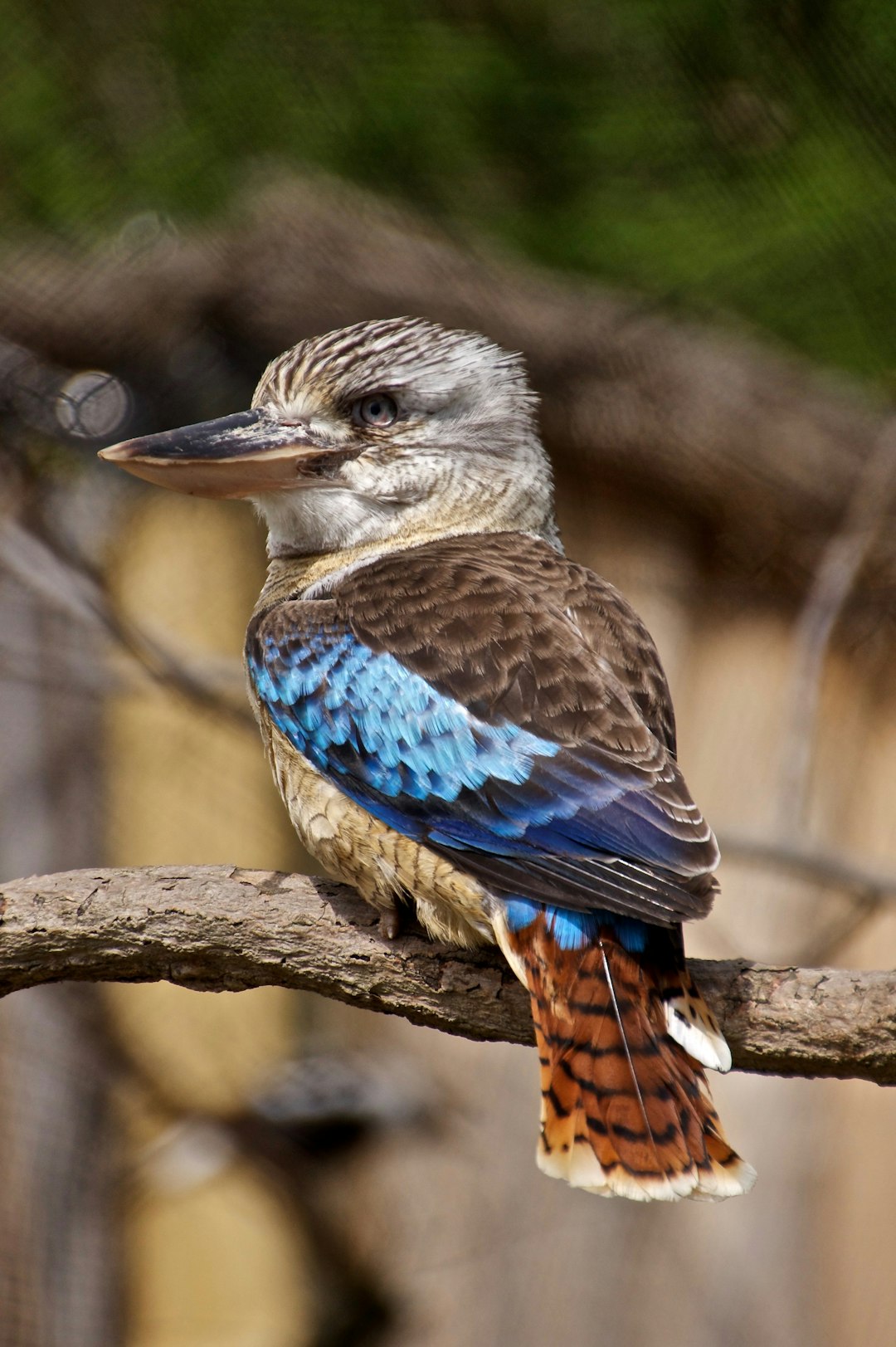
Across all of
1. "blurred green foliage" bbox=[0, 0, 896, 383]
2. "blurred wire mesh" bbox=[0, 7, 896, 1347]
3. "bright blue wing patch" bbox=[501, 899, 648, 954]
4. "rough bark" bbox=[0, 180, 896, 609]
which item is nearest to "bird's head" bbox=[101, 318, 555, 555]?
"bright blue wing patch" bbox=[501, 899, 648, 954]

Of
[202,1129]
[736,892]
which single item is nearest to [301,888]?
[736,892]

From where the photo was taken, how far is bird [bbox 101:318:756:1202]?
2.03m

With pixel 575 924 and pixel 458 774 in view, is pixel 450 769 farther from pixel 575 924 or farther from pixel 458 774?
pixel 575 924

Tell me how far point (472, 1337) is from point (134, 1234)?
5.23 feet

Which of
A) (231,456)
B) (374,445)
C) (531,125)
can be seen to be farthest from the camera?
(531,125)

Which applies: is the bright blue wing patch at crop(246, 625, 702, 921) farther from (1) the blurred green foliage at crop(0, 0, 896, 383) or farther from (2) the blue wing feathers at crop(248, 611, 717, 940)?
(1) the blurred green foliage at crop(0, 0, 896, 383)

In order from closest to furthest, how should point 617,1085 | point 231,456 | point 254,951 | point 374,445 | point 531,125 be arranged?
point 617,1085, point 254,951, point 231,456, point 374,445, point 531,125

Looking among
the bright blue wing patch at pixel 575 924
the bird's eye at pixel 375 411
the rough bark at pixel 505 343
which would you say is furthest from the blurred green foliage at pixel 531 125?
the bright blue wing patch at pixel 575 924

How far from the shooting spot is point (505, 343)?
4680 millimetres

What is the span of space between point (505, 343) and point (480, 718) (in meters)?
2.72

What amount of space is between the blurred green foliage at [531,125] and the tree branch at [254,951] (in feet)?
9.94

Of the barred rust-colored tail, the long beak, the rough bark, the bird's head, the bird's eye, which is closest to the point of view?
the barred rust-colored tail

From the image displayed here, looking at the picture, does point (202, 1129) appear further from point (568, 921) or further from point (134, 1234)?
point (568, 921)

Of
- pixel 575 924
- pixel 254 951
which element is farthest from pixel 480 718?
pixel 254 951
